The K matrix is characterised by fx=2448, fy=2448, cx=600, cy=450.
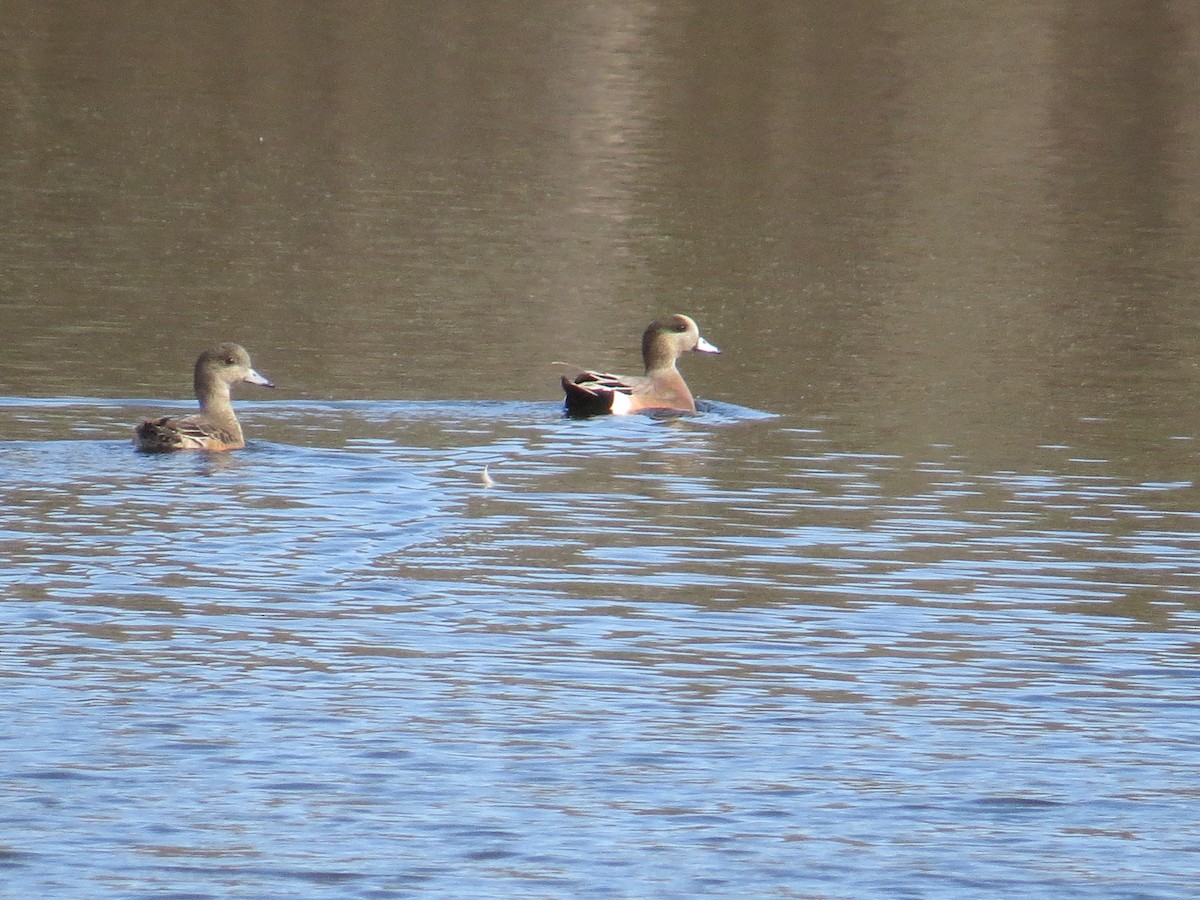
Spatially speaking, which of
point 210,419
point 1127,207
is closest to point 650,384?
point 210,419

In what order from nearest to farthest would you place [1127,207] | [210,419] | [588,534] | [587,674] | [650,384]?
[587,674] → [588,534] → [210,419] → [650,384] → [1127,207]

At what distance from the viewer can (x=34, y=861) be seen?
7547 millimetres

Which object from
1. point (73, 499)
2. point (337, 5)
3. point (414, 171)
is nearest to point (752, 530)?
point (73, 499)

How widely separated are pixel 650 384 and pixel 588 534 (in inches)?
206

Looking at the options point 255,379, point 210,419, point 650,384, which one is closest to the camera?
point 210,419

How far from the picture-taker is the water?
8.20 metres

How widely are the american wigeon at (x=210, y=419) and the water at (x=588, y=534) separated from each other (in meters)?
0.18

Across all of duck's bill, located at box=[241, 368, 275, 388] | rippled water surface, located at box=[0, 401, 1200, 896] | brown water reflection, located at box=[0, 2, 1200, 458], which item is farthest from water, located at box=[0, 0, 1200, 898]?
duck's bill, located at box=[241, 368, 275, 388]

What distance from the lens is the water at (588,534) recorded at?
26.9 ft

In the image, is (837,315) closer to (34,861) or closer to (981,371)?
(981,371)

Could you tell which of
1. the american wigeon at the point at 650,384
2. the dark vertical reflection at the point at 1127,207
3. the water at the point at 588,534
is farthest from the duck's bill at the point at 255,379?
the dark vertical reflection at the point at 1127,207

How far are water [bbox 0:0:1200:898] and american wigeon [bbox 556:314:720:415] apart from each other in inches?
8.2

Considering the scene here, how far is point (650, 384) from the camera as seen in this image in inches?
740

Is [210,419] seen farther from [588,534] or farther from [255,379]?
[588,534]
